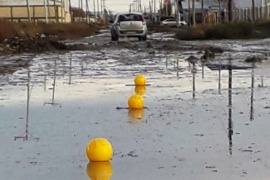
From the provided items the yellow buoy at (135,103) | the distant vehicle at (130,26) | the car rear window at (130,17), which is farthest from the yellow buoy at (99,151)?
the car rear window at (130,17)

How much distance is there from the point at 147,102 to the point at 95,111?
1.35 m

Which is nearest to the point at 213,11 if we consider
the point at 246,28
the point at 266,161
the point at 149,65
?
the point at 246,28

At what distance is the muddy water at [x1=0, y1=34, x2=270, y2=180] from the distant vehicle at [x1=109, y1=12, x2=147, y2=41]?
25.9m

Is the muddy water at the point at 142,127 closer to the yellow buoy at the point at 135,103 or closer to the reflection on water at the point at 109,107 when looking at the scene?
the reflection on water at the point at 109,107

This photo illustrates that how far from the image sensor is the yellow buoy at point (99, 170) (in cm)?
738

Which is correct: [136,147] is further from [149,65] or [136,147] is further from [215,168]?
[149,65]

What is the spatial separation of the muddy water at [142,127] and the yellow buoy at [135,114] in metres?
0.02

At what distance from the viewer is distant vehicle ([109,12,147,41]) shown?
4403 centimetres

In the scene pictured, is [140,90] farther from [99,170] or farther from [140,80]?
[99,170]

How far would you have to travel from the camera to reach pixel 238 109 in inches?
462

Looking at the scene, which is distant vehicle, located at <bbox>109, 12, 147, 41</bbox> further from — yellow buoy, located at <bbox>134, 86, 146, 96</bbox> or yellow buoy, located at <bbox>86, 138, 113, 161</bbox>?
yellow buoy, located at <bbox>86, 138, 113, 161</bbox>

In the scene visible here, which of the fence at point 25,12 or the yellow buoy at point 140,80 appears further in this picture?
the fence at point 25,12

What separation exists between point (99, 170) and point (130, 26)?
3652cm

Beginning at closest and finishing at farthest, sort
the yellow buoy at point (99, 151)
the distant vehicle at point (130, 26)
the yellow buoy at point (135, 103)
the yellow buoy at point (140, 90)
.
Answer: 1. the yellow buoy at point (99, 151)
2. the yellow buoy at point (135, 103)
3. the yellow buoy at point (140, 90)
4. the distant vehicle at point (130, 26)
